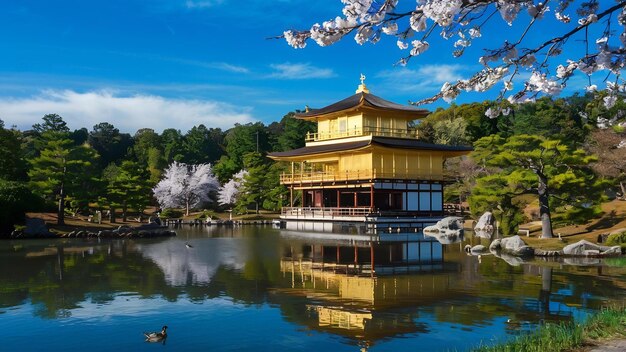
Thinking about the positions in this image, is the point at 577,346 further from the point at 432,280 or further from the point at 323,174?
the point at 323,174

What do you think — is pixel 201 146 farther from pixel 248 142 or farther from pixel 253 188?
pixel 253 188

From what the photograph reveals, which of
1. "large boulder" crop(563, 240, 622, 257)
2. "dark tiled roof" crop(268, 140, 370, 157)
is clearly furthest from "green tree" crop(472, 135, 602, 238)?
"dark tiled roof" crop(268, 140, 370, 157)

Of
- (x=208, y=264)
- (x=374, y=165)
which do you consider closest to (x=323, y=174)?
(x=374, y=165)

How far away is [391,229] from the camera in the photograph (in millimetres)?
31016

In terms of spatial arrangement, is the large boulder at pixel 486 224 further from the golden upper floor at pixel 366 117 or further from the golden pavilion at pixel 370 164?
the golden upper floor at pixel 366 117

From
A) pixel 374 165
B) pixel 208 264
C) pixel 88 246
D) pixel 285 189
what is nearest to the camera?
pixel 208 264

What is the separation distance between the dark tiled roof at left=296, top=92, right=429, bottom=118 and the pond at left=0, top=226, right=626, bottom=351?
2017cm

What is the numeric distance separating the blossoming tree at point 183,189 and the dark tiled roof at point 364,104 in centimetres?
1488

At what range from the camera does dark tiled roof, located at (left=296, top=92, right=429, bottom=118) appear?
121 feet

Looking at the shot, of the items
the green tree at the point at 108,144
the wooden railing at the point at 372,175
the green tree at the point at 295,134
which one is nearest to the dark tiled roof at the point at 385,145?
the wooden railing at the point at 372,175

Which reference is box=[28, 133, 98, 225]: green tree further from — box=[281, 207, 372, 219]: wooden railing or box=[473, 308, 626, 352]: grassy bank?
box=[473, 308, 626, 352]: grassy bank

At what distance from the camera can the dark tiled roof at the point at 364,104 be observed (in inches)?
1458

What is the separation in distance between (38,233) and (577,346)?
1136 inches

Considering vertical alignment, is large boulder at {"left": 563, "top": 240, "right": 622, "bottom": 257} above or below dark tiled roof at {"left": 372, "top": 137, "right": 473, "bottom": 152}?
below
